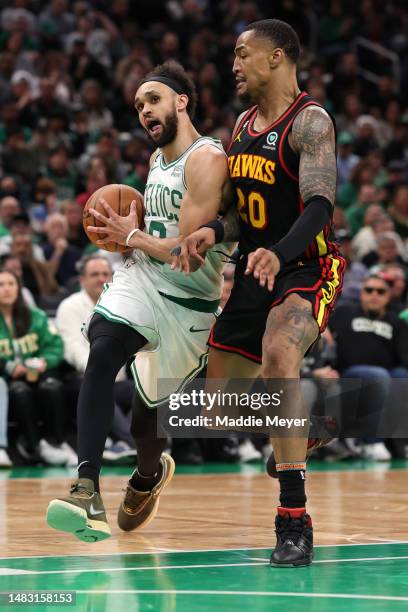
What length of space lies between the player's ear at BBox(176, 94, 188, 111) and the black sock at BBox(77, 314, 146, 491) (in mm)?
1133

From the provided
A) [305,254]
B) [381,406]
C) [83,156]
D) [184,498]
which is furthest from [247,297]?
[83,156]

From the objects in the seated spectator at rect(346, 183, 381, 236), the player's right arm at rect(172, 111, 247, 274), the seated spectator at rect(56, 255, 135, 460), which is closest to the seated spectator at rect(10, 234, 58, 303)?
the seated spectator at rect(56, 255, 135, 460)

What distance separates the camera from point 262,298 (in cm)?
557

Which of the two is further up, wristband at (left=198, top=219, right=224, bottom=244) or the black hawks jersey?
the black hawks jersey

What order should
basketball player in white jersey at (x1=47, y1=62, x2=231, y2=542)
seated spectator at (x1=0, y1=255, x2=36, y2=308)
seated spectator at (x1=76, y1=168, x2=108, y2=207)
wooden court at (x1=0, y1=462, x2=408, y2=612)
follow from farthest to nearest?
1. seated spectator at (x1=76, y1=168, x2=108, y2=207)
2. seated spectator at (x1=0, y1=255, x2=36, y2=308)
3. basketball player in white jersey at (x1=47, y1=62, x2=231, y2=542)
4. wooden court at (x1=0, y1=462, x2=408, y2=612)

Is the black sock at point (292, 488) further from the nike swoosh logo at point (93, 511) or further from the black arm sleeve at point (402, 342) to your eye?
the black arm sleeve at point (402, 342)

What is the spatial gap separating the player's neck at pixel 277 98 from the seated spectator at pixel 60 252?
23.7 ft

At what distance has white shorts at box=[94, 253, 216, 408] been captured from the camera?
18.8 ft

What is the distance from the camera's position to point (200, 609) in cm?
398

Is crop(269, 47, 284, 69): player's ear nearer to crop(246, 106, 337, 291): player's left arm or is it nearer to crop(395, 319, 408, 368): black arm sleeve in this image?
crop(246, 106, 337, 291): player's left arm

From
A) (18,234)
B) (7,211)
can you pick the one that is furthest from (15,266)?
(7,211)

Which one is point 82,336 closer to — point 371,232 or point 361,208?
point 371,232

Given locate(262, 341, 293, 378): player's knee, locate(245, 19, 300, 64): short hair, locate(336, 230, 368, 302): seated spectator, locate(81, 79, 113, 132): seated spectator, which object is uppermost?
locate(245, 19, 300, 64): short hair

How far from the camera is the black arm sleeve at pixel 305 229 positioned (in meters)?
4.98
